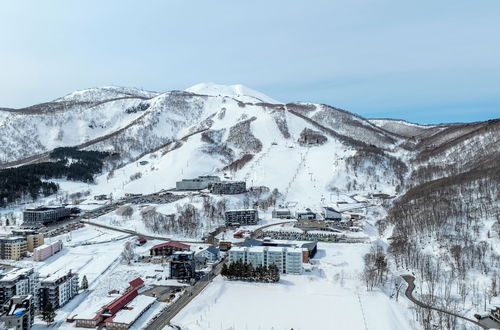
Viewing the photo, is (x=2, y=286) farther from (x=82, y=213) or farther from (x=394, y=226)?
(x=394, y=226)

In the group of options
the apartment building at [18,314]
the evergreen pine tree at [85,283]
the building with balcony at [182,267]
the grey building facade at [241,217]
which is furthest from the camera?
the grey building facade at [241,217]

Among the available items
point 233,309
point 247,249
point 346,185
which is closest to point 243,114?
point 346,185

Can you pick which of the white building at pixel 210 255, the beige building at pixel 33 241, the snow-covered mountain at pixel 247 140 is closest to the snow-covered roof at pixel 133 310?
the white building at pixel 210 255

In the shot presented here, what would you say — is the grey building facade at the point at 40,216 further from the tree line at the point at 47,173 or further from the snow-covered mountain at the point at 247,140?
the snow-covered mountain at the point at 247,140

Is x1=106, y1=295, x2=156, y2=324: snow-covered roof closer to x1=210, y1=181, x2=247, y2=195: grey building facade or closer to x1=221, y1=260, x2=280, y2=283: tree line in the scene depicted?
x1=221, y1=260, x2=280, y2=283: tree line

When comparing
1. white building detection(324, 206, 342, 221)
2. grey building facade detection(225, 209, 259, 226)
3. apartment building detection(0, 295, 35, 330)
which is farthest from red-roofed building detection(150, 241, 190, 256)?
white building detection(324, 206, 342, 221)

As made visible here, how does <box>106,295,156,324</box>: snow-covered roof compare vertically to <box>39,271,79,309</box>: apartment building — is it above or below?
below
